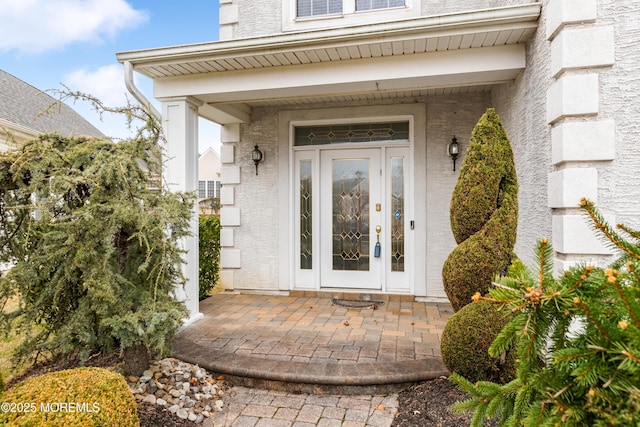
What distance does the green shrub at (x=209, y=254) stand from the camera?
5.56 m

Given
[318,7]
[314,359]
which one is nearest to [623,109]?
[314,359]

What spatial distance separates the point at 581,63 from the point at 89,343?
3986 mm

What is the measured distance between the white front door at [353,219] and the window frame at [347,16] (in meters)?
1.69

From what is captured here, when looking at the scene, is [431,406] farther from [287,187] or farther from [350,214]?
[287,187]

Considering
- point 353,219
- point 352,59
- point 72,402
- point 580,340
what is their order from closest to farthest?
point 580,340
point 72,402
point 352,59
point 353,219

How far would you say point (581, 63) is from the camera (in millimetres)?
2707

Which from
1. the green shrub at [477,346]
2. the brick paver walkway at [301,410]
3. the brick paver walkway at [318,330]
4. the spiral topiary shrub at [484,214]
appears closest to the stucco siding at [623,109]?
the spiral topiary shrub at [484,214]

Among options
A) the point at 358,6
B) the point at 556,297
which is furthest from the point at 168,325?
the point at 358,6

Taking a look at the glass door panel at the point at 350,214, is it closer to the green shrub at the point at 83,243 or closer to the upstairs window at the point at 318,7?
the upstairs window at the point at 318,7

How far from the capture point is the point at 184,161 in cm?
420

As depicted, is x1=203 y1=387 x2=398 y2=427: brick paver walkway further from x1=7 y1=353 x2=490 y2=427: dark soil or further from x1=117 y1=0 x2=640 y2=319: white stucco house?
x1=117 y1=0 x2=640 y2=319: white stucco house

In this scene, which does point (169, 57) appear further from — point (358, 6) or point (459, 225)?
point (459, 225)

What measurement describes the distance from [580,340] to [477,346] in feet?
5.19

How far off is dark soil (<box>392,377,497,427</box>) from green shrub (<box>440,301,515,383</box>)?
0.66 feet
